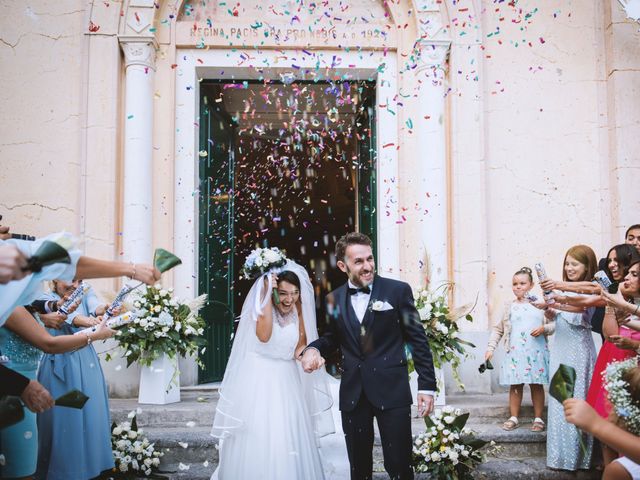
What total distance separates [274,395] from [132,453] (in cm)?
149

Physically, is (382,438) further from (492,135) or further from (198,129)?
(198,129)

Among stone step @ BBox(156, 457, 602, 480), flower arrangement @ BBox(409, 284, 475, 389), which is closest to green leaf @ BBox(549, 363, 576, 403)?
stone step @ BBox(156, 457, 602, 480)

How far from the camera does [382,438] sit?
433 cm

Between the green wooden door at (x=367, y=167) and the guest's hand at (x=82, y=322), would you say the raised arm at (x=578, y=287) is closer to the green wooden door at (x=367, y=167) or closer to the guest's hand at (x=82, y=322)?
the guest's hand at (x=82, y=322)

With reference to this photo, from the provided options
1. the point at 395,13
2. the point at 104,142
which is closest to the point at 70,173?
the point at 104,142

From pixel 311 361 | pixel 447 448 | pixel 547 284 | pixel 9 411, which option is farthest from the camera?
pixel 447 448

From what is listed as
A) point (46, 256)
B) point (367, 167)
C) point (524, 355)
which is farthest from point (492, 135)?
point (46, 256)

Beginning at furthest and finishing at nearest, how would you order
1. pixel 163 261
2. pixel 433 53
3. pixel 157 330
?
1. pixel 433 53
2. pixel 157 330
3. pixel 163 261

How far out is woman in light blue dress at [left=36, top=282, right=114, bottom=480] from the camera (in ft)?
15.8

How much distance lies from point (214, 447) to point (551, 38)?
5883mm

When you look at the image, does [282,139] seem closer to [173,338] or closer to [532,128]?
[532,128]

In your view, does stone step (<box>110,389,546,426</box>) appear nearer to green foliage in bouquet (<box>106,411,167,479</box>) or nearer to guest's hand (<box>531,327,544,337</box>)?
green foliage in bouquet (<box>106,411,167,479</box>)

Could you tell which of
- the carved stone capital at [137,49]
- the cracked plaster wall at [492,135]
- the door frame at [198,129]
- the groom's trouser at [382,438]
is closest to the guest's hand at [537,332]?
the cracked plaster wall at [492,135]

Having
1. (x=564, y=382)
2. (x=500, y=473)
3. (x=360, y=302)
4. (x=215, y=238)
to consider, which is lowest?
(x=500, y=473)
